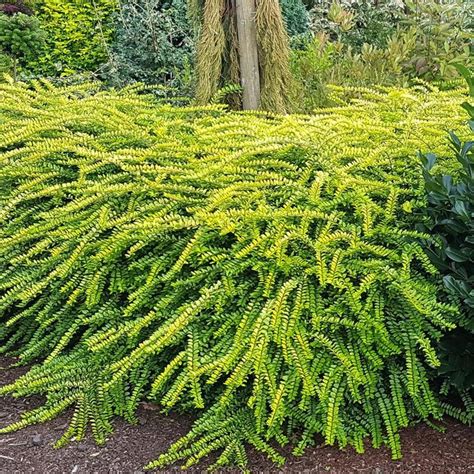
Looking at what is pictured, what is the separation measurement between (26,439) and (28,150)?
4.22 feet

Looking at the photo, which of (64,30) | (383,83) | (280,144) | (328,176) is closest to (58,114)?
(280,144)

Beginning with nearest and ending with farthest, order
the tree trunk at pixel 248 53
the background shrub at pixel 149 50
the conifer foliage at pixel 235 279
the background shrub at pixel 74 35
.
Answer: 1. the conifer foliage at pixel 235 279
2. the tree trunk at pixel 248 53
3. the background shrub at pixel 149 50
4. the background shrub at pixel 74 35

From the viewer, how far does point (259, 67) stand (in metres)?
4.28

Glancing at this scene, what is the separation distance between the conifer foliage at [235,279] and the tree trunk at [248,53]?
1.33 metres

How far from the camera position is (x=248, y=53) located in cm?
417

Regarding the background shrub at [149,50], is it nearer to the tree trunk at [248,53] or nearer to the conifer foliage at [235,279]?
the tree trunk at [248,53]

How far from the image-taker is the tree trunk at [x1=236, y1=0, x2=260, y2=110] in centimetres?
409

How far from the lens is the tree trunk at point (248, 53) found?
4.09m

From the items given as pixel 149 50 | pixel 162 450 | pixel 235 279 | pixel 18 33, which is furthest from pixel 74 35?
pixel 162 450

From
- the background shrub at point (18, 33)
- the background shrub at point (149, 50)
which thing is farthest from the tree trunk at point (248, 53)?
the background shrub at point (149, 50)

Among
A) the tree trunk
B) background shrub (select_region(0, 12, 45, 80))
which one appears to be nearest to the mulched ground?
the tree trunk

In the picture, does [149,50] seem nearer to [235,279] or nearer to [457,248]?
[235,279]

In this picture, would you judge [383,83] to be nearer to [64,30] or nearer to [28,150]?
[28,150]

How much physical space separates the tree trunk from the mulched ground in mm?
2503
